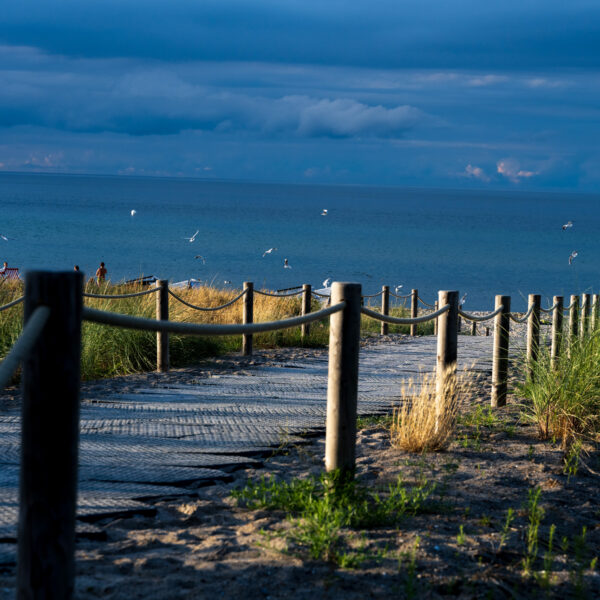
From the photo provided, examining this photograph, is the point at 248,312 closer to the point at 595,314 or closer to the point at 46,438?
the point at 595,314

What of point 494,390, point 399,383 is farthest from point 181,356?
point 494,390

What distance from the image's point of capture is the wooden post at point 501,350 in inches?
303

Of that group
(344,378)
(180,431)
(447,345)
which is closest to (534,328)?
(447,345)

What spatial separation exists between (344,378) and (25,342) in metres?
2.50

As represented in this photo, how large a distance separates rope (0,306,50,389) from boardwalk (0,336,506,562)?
160 centimetres

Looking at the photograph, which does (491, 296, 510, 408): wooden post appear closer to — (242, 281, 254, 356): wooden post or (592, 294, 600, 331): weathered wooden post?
(592, 294, 600, 331): weathered wooden post

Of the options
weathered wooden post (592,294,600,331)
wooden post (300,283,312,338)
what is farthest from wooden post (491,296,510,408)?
wooden post (300,283,312,338)

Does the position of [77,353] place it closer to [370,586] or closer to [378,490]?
[370,586]

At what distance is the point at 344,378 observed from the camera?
464 centimetres

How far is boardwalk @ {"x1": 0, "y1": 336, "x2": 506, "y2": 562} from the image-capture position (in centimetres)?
467

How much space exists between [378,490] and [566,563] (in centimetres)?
120

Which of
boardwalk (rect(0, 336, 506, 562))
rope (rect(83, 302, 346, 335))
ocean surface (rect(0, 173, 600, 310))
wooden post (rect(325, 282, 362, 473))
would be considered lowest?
Answer: boardwalk (rect(0, 336, 506, 562))

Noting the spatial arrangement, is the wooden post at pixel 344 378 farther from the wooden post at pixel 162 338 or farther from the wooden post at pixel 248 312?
the wooden post at pixel 248 312

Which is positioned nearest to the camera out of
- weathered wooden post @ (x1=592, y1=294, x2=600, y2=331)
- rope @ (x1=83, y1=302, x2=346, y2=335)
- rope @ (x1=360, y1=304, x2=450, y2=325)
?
rope @ (x1=83, y1=302, x2=346, y2=335)
